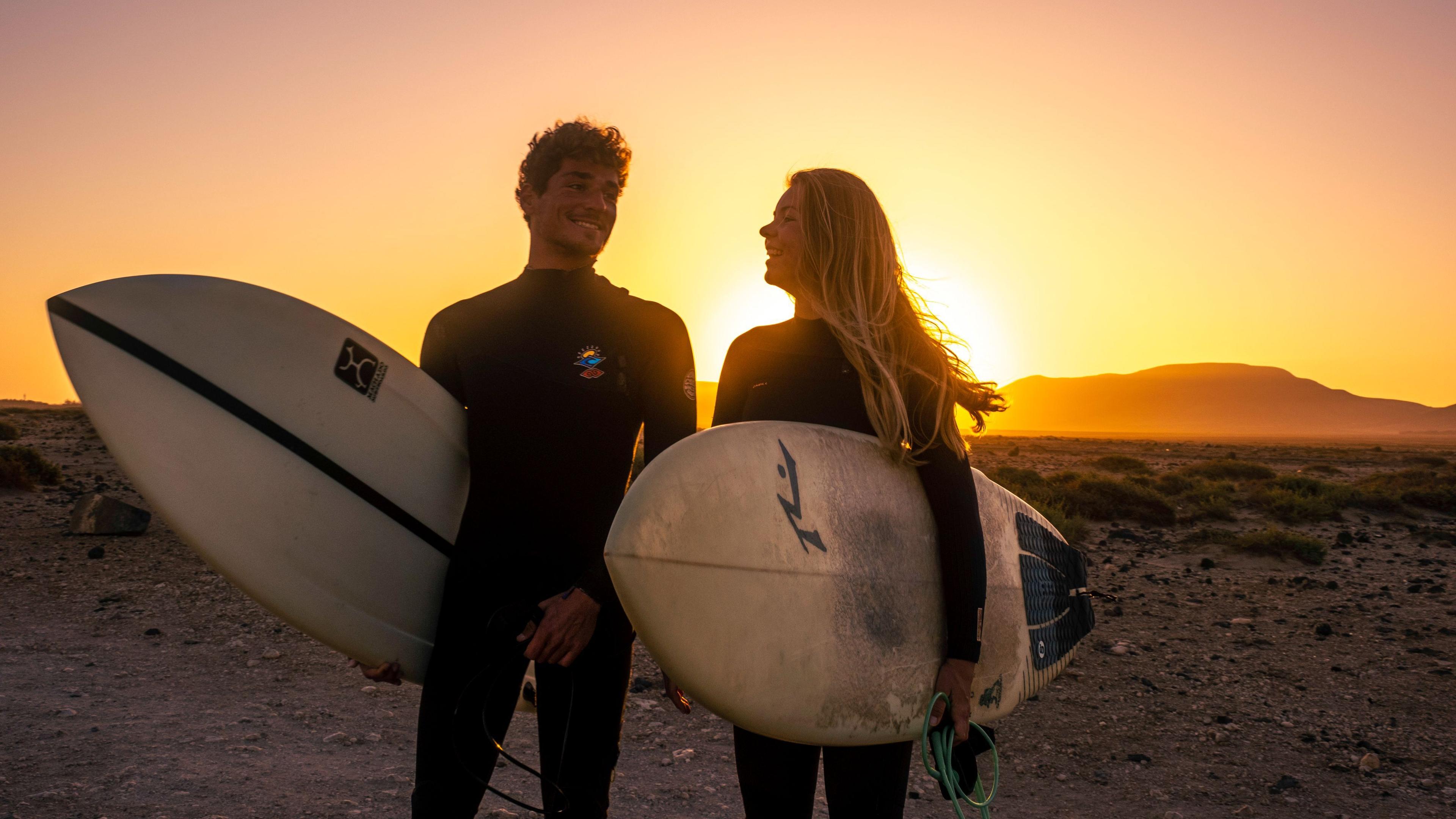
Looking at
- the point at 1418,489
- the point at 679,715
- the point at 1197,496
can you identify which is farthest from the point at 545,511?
the point at 1418,489

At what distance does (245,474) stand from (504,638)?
79 centimetres

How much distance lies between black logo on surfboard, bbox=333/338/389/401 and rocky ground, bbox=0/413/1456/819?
198 cm

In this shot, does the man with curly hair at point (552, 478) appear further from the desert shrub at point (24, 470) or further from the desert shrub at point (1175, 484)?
the desert shrub at point (1175, 484)

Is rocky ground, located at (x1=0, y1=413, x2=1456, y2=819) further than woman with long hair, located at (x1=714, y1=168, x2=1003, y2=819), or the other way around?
rocky ground, located at (x1=0, y1=413, x2=1456, y2=819)

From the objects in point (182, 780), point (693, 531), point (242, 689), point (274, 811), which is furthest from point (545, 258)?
point (242, 689)

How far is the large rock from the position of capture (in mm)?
7965

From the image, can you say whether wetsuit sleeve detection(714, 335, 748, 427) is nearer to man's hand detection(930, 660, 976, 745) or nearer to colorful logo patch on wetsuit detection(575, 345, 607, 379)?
colorful logo patch on wetsuit detection(575, 345, 607, 379)

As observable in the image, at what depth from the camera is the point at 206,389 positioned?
82.0 inches

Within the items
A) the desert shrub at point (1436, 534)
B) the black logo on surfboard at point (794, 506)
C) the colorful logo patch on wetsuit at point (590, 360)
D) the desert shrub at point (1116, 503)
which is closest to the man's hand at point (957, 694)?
the black logo on surfboard at point (794, 506)

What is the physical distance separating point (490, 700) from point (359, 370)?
1.00 meters

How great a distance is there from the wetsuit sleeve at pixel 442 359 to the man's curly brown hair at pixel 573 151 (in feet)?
1.54

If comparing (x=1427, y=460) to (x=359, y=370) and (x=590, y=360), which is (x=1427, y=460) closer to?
(x=590, y=360)

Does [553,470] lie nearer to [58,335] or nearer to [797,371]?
[797,371]

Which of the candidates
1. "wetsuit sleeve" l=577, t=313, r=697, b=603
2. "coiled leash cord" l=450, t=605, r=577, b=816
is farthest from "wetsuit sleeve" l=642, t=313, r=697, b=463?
"coiled leash cord" l=450, t=605, r=577, b=816
